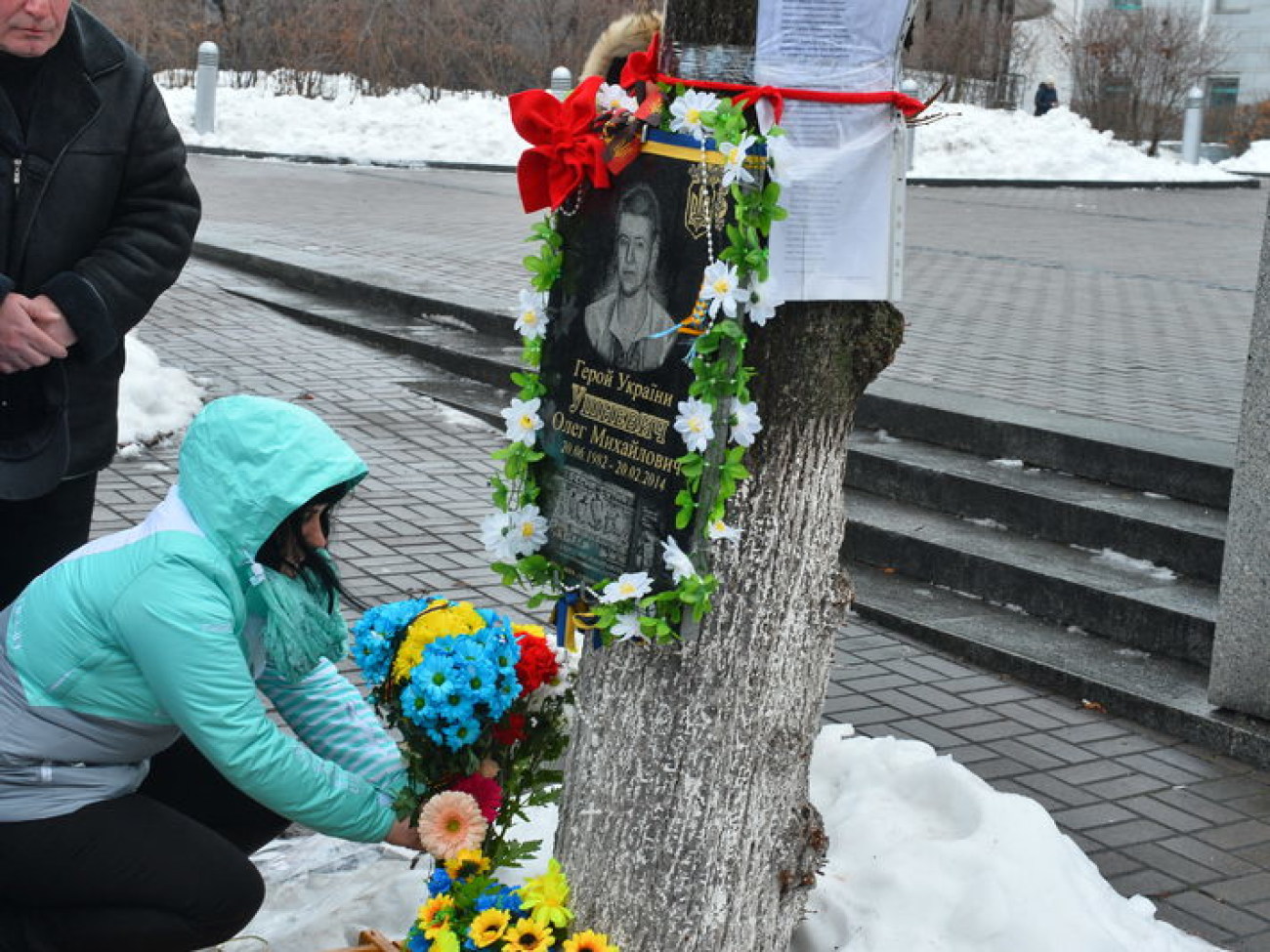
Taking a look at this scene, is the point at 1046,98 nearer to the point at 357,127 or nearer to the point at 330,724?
the point at 357,127

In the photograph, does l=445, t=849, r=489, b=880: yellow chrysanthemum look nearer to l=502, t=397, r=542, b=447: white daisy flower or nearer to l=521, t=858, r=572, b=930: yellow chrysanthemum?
l=521, t=858, r=572, b=930: yellow chrysanthemum

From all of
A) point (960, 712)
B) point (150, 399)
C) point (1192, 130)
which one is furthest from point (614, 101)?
point (1192, 130)

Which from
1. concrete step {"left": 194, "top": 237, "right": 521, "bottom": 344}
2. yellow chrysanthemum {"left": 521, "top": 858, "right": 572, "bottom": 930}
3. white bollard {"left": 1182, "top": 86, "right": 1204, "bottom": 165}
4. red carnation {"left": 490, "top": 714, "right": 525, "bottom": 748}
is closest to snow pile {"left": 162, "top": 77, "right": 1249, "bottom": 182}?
white bollard {"left": 1182, "top": 86, "right": 1204, "bottom": 165}

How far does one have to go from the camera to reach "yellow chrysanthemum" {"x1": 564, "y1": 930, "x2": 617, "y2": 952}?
282cm

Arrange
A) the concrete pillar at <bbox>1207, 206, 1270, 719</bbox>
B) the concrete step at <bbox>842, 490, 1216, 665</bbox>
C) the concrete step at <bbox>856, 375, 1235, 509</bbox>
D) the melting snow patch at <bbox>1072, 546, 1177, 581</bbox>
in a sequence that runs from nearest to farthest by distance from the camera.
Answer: the concrete pillar at <bbox>1207, 206, 1270, 719</bbox> < the concrete step at <bbox>842, 490, 1216, 665</bbox> < the melting snow patch at <bbox>1072, 546, 1177, 581</bbox> < the concrete step at <bbox>856, 375, 1235, 509</bbox>

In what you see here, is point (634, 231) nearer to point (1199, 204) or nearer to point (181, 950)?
point (181, 950)

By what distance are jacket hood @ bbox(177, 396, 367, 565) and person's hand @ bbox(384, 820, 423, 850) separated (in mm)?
581

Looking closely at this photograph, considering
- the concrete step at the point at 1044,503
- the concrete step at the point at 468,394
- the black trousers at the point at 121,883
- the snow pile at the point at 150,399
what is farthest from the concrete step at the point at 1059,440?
the black trousers at the point at 121,883

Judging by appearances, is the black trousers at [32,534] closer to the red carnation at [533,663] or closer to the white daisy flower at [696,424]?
the red carnation at [533,663]

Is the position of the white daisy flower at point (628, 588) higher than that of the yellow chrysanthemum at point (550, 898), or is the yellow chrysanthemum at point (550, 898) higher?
the white daisy flower at point (628, 588)

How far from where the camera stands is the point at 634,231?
105 inches

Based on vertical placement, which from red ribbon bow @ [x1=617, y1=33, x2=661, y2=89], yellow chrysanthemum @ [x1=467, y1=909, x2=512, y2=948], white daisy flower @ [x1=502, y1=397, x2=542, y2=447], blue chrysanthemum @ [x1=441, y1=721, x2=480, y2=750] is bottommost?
yellow chrysanthemum @ [x1=467, y1=909, x2=512, y2=948]

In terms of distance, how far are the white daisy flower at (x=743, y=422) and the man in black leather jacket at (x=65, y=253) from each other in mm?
1447

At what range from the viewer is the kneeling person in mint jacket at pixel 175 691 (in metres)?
2.76
